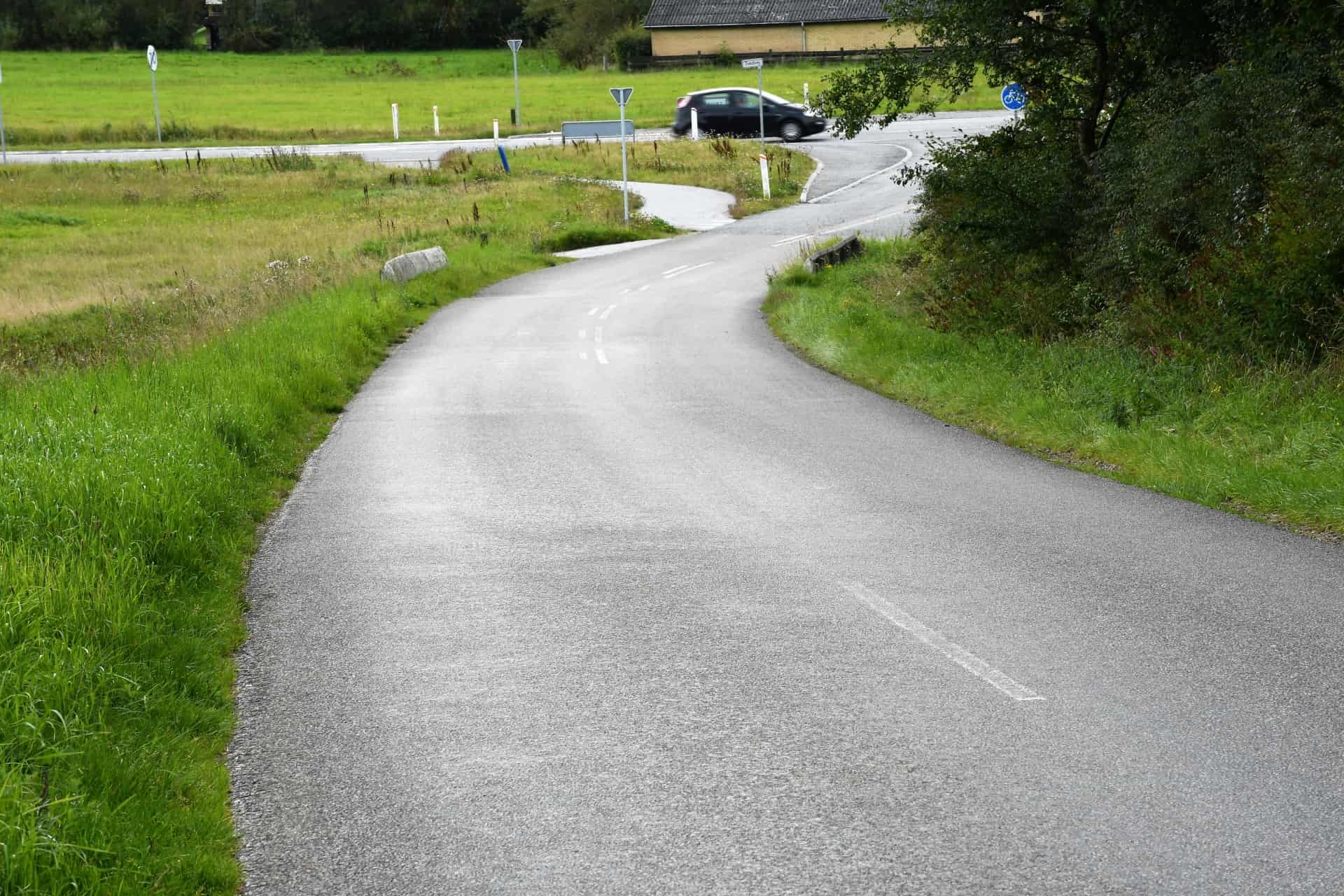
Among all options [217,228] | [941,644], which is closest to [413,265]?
[217,228]

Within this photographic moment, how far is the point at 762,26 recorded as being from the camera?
7981 centimetres

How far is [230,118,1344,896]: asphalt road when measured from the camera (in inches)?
179

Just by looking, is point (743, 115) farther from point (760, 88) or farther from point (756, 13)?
point (756, 13)

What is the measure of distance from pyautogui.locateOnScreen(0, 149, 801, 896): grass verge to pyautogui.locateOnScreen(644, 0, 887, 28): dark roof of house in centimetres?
5422

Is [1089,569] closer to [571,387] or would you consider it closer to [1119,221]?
[1119,221]

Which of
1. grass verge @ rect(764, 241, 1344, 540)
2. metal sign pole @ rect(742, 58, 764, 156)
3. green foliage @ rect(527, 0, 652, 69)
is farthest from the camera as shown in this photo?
green foliage @ rect(527, 0, 652, 69)

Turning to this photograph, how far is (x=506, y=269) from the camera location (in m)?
30.5

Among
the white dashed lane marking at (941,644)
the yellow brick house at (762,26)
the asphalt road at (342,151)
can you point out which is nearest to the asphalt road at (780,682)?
the white dashed lane marking at (941,644)

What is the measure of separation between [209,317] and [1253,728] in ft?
55.3

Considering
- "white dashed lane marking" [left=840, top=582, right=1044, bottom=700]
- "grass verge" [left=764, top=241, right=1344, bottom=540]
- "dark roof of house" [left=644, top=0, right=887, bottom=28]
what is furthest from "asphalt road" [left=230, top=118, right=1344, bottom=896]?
"dark roof of house" [left=644, top=0, right=887, bottom=28]

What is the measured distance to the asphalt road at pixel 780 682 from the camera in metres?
4.56

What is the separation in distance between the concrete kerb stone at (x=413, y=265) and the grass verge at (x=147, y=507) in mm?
312

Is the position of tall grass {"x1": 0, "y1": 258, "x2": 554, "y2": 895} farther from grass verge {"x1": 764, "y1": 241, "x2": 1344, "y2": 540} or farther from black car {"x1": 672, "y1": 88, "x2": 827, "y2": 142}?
black car {"x1": 672, "y1": 88, "x2": 827, "y2": 142}

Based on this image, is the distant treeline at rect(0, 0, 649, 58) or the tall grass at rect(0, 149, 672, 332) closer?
the tall grass at rect(0, 149, 672, 332)
